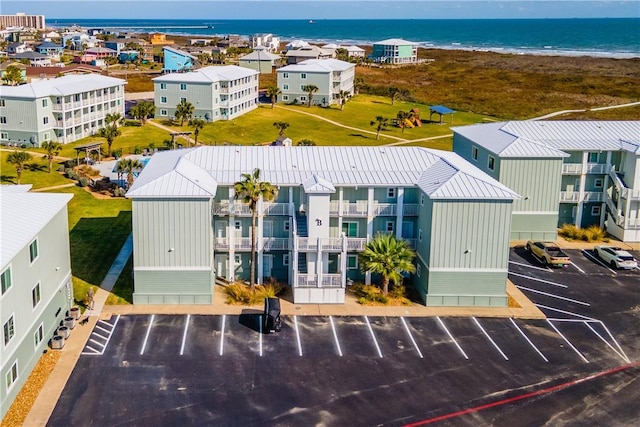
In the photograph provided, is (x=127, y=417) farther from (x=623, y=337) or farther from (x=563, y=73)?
(x=563, y=73)


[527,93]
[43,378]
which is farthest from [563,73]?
[43,378]

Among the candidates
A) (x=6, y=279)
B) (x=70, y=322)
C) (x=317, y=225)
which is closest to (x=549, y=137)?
(x=317, y=225)

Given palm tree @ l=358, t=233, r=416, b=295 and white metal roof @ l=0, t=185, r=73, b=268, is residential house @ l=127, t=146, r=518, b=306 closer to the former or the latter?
palm tree @ l=358, t=233, r=416, b=295

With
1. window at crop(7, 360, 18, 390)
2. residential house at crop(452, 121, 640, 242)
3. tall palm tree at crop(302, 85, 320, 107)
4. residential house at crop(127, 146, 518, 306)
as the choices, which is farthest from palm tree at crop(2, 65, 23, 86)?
window at crop(7, 360, 18, 390)

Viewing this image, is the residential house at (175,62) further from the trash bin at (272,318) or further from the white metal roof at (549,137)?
the trash bin at (272,318)

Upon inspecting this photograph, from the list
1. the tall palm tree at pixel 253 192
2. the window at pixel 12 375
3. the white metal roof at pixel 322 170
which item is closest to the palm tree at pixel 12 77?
the white metal roof at pixel 322 170

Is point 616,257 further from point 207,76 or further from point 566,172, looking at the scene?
point 207,76
